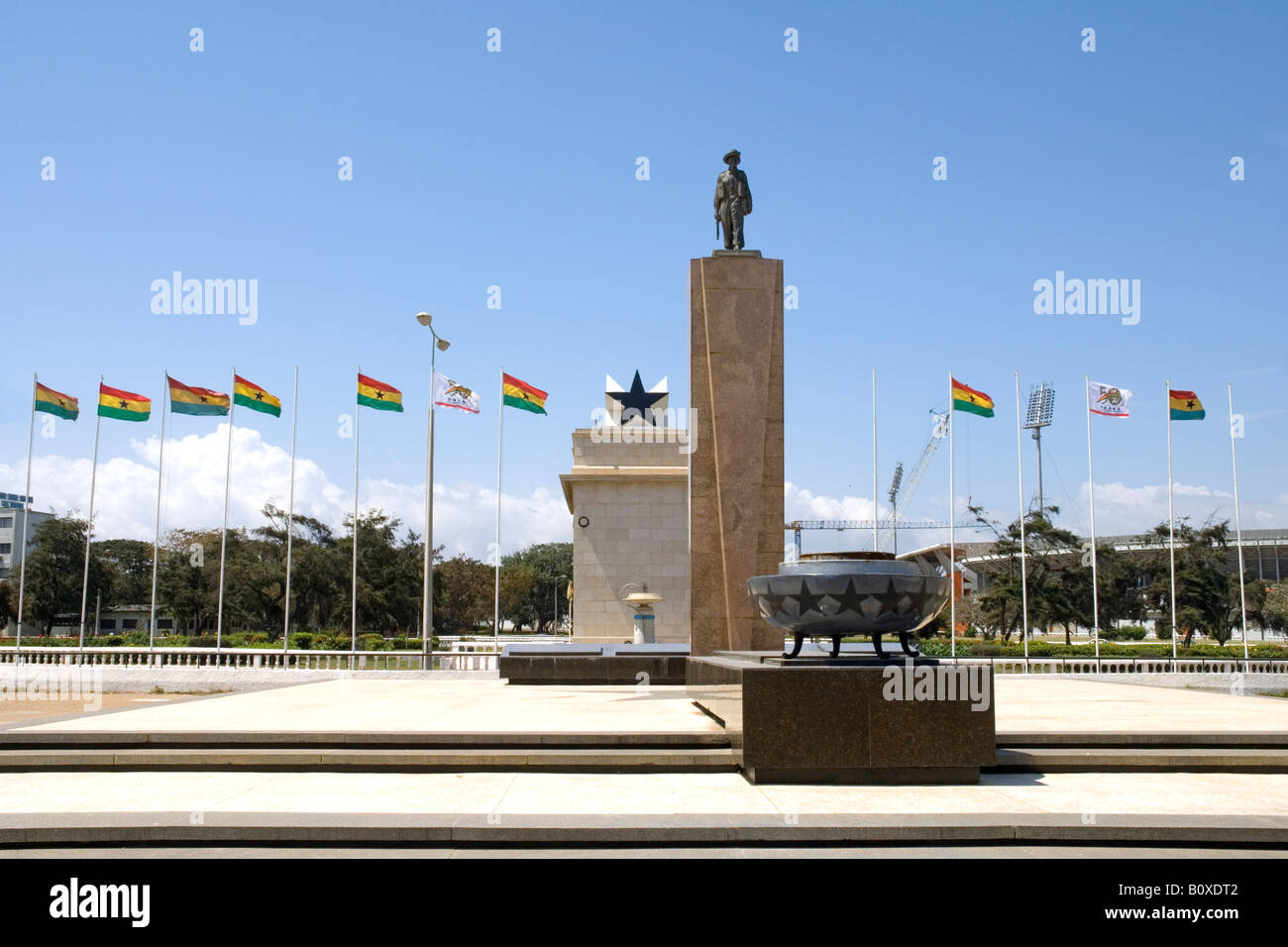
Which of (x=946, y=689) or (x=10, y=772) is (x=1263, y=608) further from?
(x=10, y=772)

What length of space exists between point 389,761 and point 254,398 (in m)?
21.2

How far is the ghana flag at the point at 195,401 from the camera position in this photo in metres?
26.4

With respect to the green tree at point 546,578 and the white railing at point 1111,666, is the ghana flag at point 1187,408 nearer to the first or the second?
the white railing at point 1111,666

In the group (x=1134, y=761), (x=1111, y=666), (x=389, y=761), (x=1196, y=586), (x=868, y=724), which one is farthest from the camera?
(x=1196, y=586)

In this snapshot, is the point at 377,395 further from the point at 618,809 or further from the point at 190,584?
the point at 190,584

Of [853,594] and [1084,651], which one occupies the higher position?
[853,594]

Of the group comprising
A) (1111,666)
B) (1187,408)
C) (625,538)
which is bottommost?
(1111,666)

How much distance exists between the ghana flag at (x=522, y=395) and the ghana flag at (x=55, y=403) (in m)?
12.6

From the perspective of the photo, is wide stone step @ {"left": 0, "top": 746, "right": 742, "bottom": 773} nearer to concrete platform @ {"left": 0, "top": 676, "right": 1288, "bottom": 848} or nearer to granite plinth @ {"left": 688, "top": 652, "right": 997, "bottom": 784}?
concrete platform @ {"left": 0, "top": 676, "right": 1288, "bottom": 848}

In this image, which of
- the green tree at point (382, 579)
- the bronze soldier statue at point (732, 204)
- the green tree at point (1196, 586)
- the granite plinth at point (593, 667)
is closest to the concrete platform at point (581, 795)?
the granite plinth at point (593, 667)

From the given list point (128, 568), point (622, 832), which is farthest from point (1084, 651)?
point (128, 568)

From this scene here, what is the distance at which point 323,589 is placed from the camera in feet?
160

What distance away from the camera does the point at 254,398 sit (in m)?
27.3
